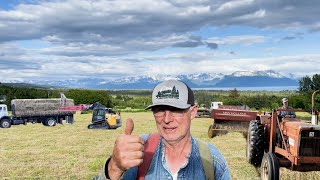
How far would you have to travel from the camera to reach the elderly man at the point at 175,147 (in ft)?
7.18

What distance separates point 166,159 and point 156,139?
12 cm

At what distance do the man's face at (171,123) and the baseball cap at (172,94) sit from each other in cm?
4

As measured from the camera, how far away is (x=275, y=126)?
10.5m

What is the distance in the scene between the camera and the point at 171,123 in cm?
222

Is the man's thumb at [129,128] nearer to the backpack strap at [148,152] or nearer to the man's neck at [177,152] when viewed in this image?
the backpack strap at [148,152]

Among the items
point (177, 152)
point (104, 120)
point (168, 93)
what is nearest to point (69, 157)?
point (104, 120)

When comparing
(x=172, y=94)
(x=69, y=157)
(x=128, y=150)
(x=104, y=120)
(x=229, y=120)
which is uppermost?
(x=172, y=94)

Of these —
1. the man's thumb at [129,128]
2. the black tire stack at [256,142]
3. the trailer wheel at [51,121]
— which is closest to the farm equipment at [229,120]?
the black tire stack at [256,142]

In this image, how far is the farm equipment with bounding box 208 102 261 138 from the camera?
18.8 metres

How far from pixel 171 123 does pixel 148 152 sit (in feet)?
0.64

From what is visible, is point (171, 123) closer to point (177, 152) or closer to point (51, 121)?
point (177, 152)

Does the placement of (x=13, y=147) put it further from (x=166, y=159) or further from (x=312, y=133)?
(x=166, y=159)

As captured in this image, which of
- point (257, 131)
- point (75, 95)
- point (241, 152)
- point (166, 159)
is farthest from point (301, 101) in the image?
point (166, 159)

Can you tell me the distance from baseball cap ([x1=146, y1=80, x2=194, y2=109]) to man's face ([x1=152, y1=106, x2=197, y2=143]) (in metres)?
0.04
